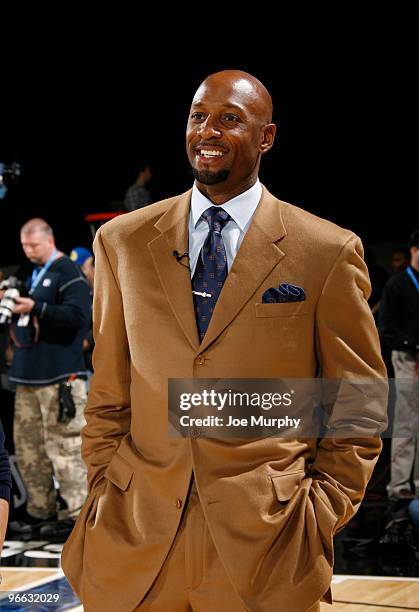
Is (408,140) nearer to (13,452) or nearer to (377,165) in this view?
(377,165)

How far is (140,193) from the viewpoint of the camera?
8414 millimetres

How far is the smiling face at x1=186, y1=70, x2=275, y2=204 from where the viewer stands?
240cm

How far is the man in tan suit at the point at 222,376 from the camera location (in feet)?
7.55

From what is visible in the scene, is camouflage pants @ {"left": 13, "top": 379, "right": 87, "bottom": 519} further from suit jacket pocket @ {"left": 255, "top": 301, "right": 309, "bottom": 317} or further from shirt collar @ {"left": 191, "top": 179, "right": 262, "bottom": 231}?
suit jacket pocket @ {"left": 255, "top": 301, "right": 309, "bottom": 317}

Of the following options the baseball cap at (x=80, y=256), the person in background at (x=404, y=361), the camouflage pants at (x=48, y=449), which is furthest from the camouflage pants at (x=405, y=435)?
the baseball cap at (x=80, y=256)

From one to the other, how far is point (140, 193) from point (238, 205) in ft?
19.6

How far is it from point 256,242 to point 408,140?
633cm

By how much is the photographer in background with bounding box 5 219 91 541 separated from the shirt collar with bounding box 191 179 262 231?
3706mm

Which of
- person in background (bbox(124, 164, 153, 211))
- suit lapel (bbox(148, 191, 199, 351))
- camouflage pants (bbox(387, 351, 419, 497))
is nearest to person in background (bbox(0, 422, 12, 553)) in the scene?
suit lapel (bbox(148, 191, 199, 351))

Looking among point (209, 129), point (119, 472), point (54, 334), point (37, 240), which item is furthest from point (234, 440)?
point (37, 240)

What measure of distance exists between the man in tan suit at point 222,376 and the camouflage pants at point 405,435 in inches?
172

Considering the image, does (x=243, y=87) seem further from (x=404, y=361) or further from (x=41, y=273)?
(x=404, y=361)

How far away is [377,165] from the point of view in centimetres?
873

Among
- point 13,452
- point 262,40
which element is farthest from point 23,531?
point 262,40
